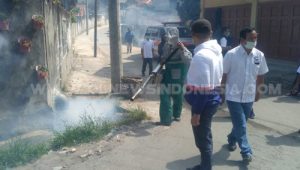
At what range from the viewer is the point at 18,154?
16.0 ft

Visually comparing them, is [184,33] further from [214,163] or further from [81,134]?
[214,163]

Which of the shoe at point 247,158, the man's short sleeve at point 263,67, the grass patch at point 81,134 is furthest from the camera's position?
the grass patch at point 81,134

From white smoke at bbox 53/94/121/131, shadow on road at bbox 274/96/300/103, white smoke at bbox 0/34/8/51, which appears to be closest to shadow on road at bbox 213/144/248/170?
white smoke at bbox 53/94/121/131

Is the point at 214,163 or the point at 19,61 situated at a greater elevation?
the point at 19,61

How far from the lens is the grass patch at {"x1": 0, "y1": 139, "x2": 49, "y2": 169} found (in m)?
4.80

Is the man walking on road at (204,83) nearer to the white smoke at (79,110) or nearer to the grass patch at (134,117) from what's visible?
the grass patch at (134,117)

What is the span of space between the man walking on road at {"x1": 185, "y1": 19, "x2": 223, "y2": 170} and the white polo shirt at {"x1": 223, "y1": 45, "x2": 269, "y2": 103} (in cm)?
67

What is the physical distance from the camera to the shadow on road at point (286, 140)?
5512 mm

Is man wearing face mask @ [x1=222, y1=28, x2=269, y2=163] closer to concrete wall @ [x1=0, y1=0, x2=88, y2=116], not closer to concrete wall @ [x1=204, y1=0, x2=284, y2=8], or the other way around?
concrete wall @ [x1=0, y1=0, x2=88, y2=116]

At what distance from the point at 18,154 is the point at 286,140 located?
4.32 m

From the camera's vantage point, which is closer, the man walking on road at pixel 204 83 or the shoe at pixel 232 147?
the man walking on road at pixel 204 83

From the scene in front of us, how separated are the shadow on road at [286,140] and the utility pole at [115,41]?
4.19m

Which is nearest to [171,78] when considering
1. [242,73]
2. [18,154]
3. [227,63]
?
[227,63]

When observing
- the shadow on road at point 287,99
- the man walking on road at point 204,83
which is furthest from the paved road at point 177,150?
the shadow on road at point 287,99
